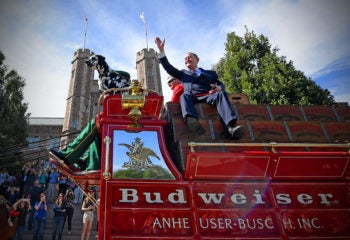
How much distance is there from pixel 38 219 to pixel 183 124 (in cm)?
622

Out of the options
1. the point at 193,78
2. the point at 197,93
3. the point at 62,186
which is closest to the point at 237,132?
the point at 197,93

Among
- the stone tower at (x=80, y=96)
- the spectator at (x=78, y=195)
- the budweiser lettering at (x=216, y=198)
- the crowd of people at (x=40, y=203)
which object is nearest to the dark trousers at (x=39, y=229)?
the crowd of people at (x=40, y=203)

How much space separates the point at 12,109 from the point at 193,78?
834 inches

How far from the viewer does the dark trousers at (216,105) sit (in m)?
3.80

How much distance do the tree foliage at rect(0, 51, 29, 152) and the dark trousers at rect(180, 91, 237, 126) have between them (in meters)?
19.8

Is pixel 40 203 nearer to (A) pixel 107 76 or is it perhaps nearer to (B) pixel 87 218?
(B) pixel 87 218

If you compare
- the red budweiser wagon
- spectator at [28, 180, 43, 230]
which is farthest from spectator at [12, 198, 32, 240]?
the red budweiser wagon

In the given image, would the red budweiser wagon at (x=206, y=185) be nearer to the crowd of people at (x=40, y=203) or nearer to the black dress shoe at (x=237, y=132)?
the black dress shoe at (x=237, y=132)

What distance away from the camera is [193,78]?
494 centimetres

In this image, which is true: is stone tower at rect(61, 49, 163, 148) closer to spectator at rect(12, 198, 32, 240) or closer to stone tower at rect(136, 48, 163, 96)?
stone tower at rect(136, 48, 163, 96)

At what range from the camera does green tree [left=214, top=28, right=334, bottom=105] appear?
45.4ft

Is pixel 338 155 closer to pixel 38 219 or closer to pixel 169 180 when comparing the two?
pixel 169 180

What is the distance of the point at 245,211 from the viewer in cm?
300

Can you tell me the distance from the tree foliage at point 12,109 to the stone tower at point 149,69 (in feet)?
66.1
